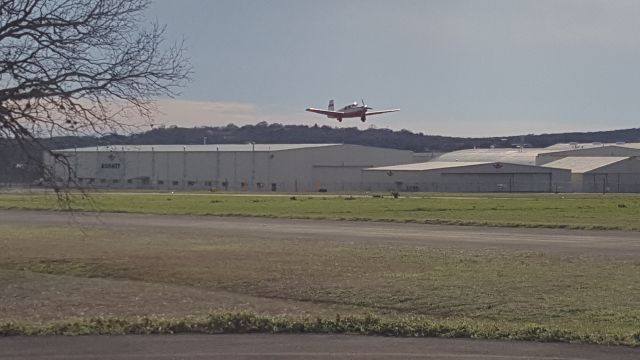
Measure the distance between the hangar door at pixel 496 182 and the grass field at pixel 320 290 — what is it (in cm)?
8191

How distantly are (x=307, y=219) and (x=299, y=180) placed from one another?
77.4 metres

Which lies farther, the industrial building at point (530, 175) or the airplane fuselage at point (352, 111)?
the industrial building at point (530, 175)

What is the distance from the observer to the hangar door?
370 feet

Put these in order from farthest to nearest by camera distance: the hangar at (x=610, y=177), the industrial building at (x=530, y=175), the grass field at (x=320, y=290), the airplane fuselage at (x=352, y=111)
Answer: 1. the industrial building at (x=530, y=175)
2. the hangar at (x=610, y=177)
3. the airplane fuselage at (x=352, y=111)
4. the grass field at (x=320, y=290)

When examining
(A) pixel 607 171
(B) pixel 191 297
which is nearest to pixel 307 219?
(B) pixel 191 297

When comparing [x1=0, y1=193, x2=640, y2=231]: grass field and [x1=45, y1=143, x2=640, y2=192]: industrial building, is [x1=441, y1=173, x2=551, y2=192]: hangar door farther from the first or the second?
[x1=0, y1=193, x2=640, y2=231]: grass field

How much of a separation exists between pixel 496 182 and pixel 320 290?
317ft

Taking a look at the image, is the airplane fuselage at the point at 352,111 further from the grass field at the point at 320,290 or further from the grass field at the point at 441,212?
the grass field at the point at 320,290

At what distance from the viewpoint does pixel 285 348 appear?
1242cm

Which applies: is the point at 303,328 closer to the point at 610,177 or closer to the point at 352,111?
the point at 352,111

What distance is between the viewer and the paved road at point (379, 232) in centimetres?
3406

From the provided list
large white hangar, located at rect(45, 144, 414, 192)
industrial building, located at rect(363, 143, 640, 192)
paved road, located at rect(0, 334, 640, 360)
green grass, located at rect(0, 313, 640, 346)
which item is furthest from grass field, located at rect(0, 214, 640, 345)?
large white hangar, located at rect(45, 144, 414, 192)

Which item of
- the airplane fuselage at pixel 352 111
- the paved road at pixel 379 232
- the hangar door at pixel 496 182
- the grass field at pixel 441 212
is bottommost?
the paved road at pixel 379 232

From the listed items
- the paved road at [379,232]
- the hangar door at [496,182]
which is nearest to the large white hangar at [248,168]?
the hangar door at [496,182]
